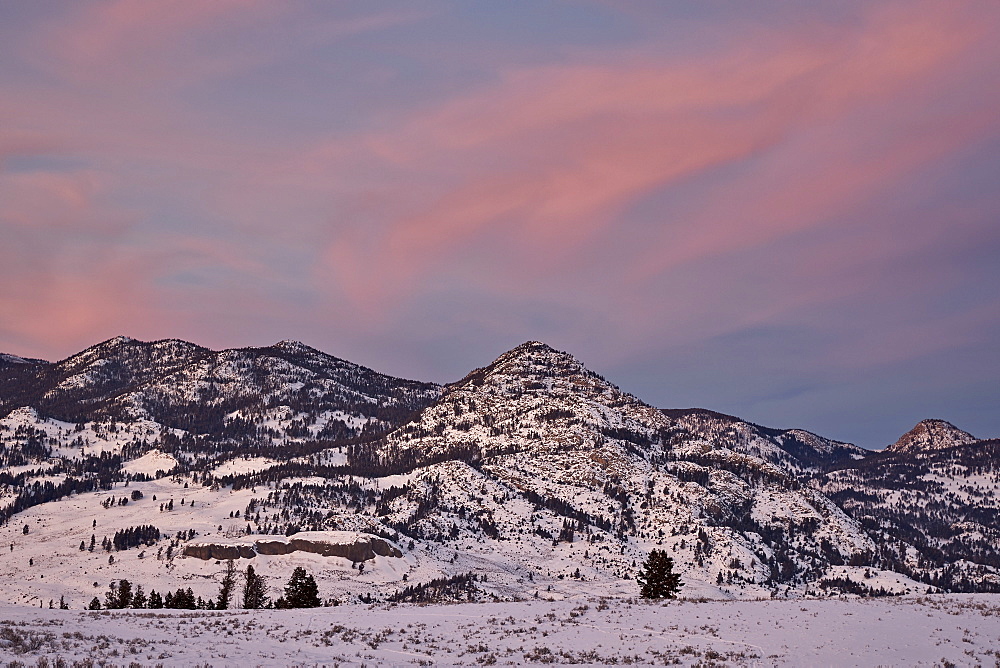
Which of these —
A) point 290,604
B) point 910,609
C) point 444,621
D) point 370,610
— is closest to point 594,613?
point 444,621

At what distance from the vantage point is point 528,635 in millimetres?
52625

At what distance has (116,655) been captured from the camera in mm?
39219

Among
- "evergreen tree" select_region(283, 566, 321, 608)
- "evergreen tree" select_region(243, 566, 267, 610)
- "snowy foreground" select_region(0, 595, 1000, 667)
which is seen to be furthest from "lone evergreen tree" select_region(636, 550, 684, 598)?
"evergreen tree" select_region(243, 566, 267, 610)

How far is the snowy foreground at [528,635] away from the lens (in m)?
43.2

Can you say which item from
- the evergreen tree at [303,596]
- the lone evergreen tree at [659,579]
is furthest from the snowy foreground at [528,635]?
the lone evergreen tree at [659,579]

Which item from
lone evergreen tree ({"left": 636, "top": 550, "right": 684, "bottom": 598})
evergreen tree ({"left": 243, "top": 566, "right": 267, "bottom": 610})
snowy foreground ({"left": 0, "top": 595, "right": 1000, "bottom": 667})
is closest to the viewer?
snowy foreground ({"left": 0, "top": 595, "right": 1000, "bottom": 667})

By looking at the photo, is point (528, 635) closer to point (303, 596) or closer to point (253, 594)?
point (303, 596)

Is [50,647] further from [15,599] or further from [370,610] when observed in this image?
[15,599]

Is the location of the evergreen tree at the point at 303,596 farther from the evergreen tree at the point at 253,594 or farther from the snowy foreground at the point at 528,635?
the snowy foreground at the point at 528,635

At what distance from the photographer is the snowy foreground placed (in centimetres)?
4316

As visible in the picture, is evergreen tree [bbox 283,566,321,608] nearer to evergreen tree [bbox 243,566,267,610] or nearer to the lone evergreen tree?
evergreen tree [bbox 243,566,267,610]

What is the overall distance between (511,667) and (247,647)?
1559 centimetres

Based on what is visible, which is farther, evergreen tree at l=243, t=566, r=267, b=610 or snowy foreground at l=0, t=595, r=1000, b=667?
evergreen tree at l=243, t=566, r=267, b=610

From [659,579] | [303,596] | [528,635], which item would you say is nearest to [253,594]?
[303,596]
